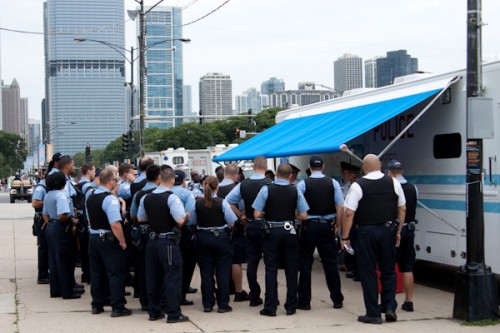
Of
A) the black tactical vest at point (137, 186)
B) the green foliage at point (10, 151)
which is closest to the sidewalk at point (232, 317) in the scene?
the black tactical vest at point (137, 186)

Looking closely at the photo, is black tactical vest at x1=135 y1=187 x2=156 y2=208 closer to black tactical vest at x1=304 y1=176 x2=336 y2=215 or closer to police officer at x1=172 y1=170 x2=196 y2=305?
police officer at x1=172 y1=170 x2=196 y2=305

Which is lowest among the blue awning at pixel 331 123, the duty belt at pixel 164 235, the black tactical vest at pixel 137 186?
the duty belt at pixel 164 235

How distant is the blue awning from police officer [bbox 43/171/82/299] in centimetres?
353

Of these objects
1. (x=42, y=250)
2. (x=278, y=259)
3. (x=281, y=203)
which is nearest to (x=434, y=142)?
(x=281, y=203)

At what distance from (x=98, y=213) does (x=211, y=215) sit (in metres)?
1.42

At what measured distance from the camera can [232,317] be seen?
9000 mm

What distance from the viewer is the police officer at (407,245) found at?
907cm

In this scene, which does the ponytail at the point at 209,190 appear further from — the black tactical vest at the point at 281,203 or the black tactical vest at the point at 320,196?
the black tactical vest at the point at 320,196

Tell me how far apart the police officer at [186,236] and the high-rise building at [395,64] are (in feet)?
213

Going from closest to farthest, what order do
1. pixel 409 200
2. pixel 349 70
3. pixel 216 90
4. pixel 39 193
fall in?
pixel 409 200
pixel 39 193
pixel 349 70
pixel 216 90

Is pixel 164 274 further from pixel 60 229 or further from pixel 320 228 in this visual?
pixel 60 229

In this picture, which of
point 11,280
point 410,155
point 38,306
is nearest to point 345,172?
point 410,155

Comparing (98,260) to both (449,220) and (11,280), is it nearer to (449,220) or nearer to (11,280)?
(11,280)

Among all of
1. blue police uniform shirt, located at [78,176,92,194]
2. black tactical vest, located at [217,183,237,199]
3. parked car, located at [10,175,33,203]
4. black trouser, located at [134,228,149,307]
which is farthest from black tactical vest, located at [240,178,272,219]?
parked car, located at [10,175,33,203]
